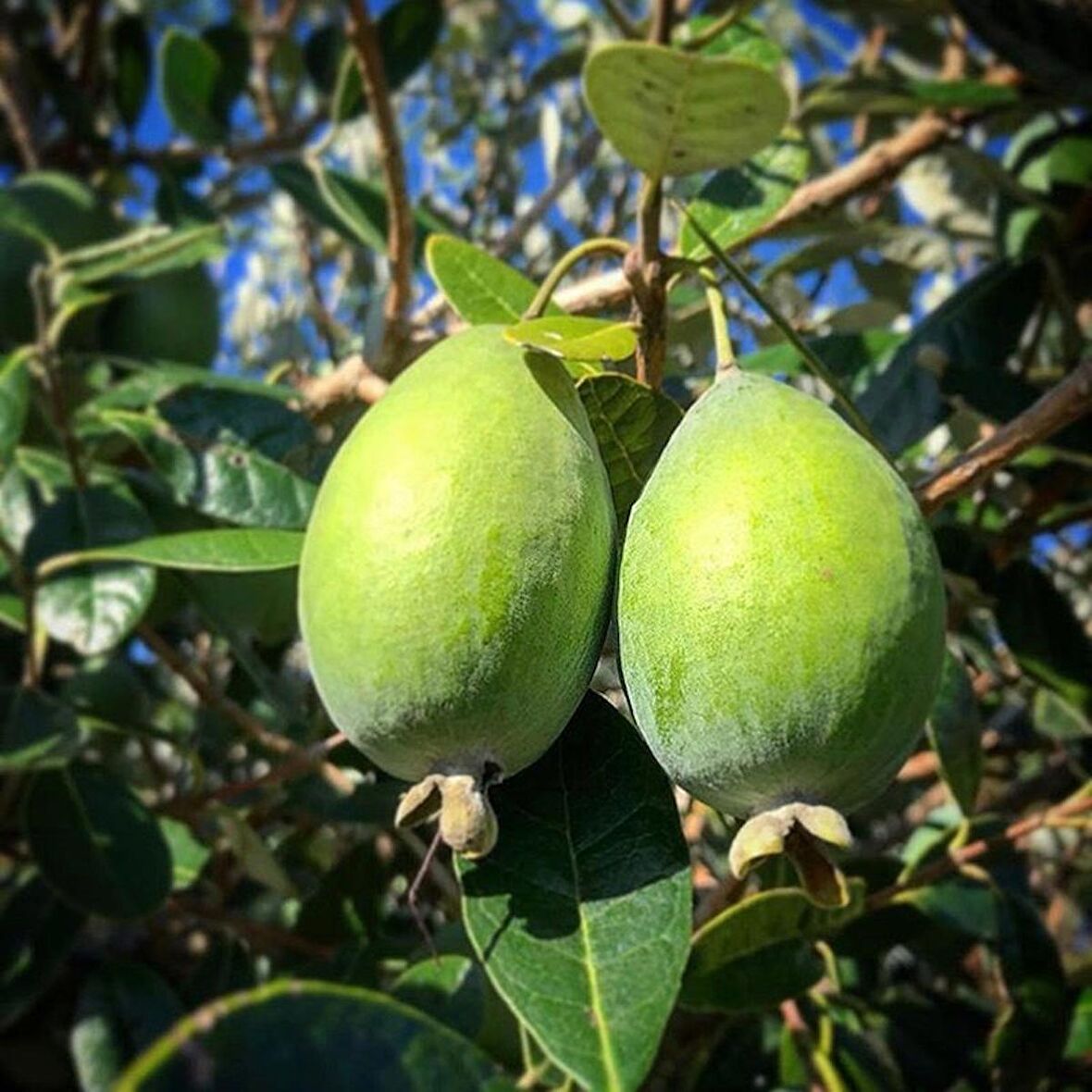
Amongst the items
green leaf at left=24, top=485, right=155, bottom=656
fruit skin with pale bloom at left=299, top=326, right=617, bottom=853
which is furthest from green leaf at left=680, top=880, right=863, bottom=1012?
green leaf at left=24, top=485, right=155, bottom=656

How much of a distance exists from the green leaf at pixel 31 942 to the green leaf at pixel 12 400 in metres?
0.58

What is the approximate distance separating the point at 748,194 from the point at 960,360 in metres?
0.58

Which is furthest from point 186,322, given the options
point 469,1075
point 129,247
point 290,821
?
point 469,1075

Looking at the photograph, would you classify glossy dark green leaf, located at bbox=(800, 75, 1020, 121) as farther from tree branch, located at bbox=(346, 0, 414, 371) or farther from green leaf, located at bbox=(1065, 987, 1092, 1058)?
green leaf, located at bbox=(1065, 987, 1092, 1058)

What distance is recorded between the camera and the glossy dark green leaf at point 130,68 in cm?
251

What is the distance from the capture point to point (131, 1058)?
1.70 meters

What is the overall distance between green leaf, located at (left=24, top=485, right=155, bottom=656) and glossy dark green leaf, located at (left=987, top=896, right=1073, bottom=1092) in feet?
3.18

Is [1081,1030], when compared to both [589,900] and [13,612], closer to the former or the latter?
[589,900]

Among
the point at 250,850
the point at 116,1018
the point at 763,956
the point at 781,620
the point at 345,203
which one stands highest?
the point at 781,620

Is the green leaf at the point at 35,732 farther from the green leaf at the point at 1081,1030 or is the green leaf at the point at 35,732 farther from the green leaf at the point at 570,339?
the green leaf at the point at 1081,1030

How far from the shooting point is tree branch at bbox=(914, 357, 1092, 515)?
89 centimetres

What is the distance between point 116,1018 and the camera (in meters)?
1.75

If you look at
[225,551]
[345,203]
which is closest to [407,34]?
[345,203]

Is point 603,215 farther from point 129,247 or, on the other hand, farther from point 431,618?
point 431,618
